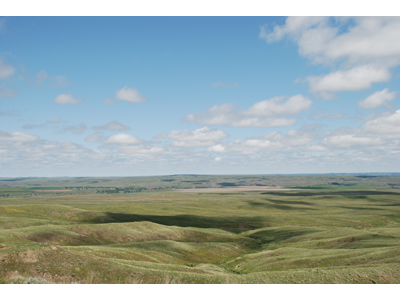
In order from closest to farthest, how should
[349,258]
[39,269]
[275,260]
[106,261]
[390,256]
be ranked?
1. [39,269]
2. [106,261]
3. [390,256]
4. [349,258]
5. [275,260]

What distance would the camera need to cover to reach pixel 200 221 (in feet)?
468

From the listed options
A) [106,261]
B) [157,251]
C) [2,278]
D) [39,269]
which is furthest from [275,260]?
[2,278]

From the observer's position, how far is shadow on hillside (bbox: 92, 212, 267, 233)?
432ft

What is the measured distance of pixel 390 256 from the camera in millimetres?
46125

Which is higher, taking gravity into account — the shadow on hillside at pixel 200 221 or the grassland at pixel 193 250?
the grassland at pixel 193 250

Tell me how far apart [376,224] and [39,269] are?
145306 mm

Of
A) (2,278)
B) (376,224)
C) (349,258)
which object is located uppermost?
(2,278)

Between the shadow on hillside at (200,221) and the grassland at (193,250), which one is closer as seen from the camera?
the grassland at (193,250)

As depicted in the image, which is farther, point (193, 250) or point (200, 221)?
point (200, 221)

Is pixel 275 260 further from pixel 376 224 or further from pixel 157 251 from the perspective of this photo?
pixel 376 224

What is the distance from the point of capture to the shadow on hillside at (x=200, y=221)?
131575mm

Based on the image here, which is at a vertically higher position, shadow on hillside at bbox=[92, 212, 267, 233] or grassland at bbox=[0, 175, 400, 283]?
grassland at bbox=[0, 175, 400, 283]

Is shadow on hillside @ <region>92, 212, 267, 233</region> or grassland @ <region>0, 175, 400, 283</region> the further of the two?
shadow on hillside @ <region>92, 212, 267, 233</region>

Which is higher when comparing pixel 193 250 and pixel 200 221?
pixel 193 250
